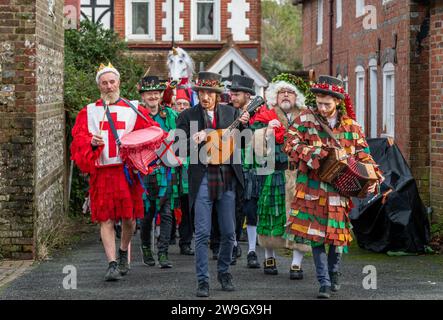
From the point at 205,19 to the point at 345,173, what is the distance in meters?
22.9

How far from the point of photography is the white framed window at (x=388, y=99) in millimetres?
20328

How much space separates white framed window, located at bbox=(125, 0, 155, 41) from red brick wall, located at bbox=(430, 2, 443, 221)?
1761 cm

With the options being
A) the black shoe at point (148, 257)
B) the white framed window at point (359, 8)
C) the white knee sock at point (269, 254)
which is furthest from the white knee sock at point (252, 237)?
the white framed window at point (359, 8)

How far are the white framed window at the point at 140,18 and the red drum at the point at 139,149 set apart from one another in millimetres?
21517

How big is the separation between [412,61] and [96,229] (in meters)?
5.28

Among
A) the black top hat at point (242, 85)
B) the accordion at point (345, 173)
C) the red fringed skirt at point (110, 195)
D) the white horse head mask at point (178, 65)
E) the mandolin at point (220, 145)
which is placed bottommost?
the red fringed skirt at point (110, 195)

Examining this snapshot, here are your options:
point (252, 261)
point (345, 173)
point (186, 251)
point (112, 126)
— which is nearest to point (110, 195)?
point (112, 126)

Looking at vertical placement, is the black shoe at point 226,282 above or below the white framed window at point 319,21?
below

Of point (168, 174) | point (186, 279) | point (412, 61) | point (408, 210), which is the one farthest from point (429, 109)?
point (186, 279)

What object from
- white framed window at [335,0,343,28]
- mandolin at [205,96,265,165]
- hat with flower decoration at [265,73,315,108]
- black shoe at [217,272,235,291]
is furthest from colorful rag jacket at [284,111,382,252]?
white framed window at [335,0,343,28]

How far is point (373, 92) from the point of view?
23609mm

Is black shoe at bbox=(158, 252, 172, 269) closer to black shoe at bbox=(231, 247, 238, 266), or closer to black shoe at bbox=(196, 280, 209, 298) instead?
black shoe at bbox=(231, 247, 238, 266)

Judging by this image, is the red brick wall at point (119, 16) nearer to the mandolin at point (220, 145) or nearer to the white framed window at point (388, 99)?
the white framed window at point (388, 99)

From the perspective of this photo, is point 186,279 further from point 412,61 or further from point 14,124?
point 412,61
